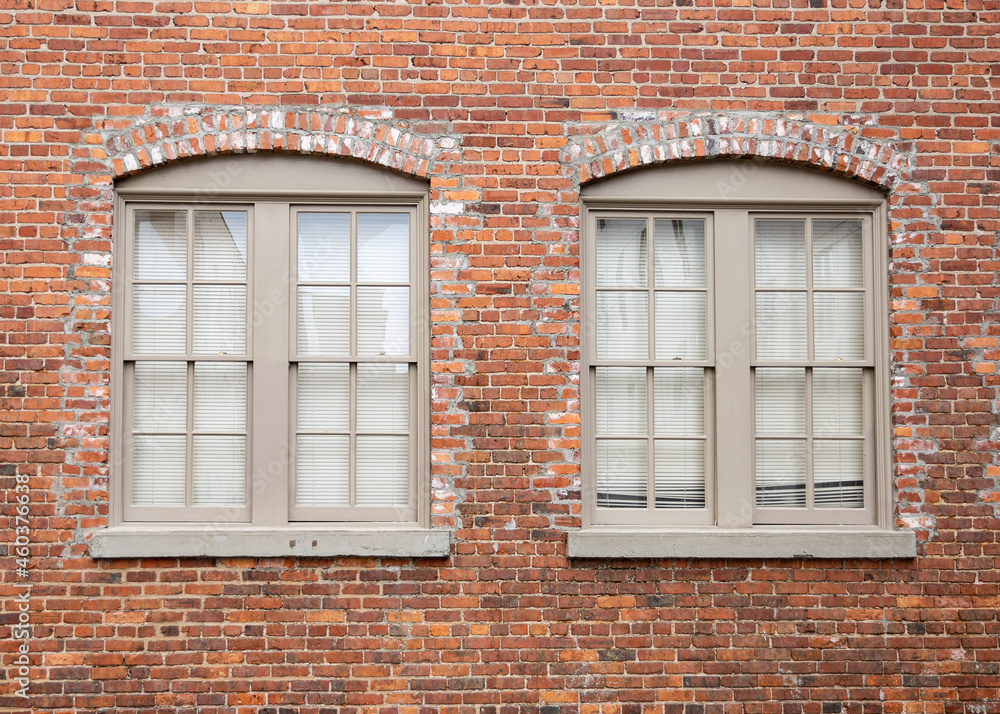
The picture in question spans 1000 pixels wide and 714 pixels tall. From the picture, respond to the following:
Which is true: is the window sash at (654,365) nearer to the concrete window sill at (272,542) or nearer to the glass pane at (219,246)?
the concrete window sill at (272,542)

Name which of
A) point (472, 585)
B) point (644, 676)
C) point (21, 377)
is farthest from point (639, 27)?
point (21, 377)

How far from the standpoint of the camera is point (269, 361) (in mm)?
4359

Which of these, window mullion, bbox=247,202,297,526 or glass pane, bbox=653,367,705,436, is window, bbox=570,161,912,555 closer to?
glass pane, bbox=653,367,705,436

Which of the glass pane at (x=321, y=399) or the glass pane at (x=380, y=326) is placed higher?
the glass pane at (x=380, y=326)

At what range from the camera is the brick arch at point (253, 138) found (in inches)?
168

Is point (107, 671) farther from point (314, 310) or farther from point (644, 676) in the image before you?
point (644, 676)

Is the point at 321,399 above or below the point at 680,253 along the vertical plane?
below

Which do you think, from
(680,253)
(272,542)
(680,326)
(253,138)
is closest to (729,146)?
(680,253)

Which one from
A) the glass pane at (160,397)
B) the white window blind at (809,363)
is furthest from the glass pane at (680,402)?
the glass pane at (160,397)

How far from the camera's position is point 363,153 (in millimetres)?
4301

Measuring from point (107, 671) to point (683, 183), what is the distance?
4419 mm

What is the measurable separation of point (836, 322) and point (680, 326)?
3.19ft

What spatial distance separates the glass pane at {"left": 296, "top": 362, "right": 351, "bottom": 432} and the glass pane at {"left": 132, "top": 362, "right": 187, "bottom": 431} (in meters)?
0.70

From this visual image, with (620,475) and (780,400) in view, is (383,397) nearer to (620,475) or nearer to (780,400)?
(620,475)
